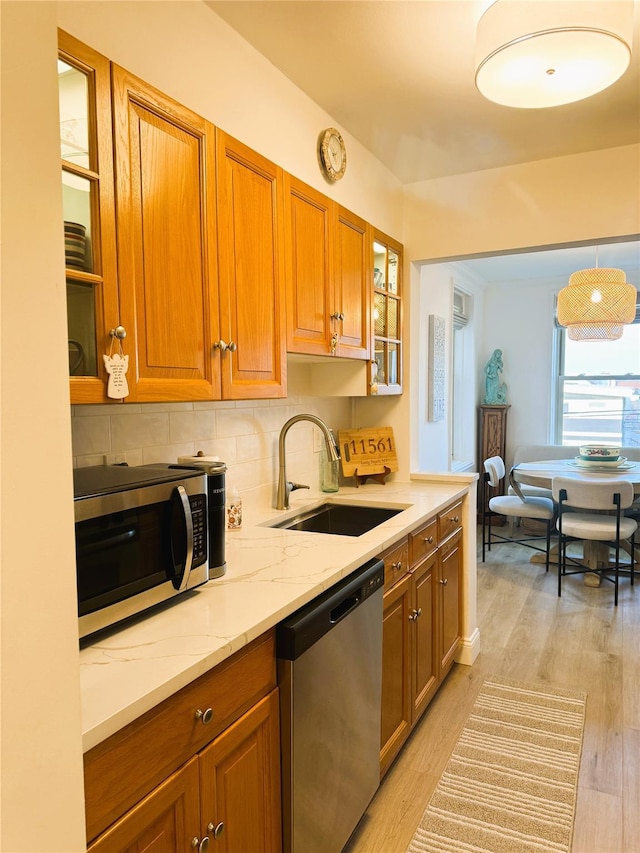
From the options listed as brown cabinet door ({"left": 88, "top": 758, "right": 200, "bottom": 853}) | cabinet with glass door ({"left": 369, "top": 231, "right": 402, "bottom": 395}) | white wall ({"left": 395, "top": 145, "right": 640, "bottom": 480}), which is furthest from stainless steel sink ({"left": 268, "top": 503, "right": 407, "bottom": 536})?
brown cabinet door ({"left": 88, "top": 758, "right": 200, "bottom": 853})

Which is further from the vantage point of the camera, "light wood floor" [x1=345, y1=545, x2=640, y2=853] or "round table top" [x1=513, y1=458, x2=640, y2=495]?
"round table top" [x1=513, y1=458, x2=640, y2=495]

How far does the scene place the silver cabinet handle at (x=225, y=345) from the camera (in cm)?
164

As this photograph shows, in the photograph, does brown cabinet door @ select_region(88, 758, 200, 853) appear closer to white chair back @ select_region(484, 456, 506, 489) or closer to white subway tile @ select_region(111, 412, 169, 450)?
white subway tile @ select_region(111, 412, 169, 450)

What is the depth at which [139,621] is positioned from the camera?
1270 mm

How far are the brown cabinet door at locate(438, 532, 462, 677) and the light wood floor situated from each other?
0.18 metres

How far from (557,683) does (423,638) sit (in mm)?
960

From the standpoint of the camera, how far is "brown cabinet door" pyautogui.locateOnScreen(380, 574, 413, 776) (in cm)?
203

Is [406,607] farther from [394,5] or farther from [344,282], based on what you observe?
[394,5]

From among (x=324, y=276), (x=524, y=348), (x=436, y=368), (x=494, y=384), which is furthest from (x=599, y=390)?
(x=324, y=276)

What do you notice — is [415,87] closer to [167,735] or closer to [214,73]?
[214,73]

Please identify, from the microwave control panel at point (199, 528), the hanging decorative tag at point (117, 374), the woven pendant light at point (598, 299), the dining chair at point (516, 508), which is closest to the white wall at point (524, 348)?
the dining chair at point (516, 508)

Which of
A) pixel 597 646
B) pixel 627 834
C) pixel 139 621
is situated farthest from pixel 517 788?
→ pixel 139 621

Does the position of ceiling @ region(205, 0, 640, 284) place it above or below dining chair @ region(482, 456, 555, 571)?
above

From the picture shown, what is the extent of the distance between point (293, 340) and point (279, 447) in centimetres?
51
